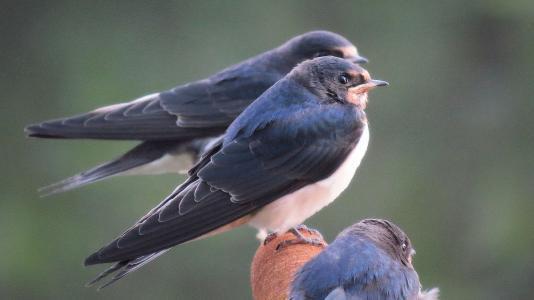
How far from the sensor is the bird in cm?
436

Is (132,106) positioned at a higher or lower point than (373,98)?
higher

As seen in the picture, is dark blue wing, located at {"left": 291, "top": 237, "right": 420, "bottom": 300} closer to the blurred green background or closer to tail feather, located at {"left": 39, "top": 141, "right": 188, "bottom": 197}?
tail feather, located at {"left": 39, "top": 141, "right": 188, "bottom": 197}

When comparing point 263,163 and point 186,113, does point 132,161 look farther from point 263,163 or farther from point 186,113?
point 263,163

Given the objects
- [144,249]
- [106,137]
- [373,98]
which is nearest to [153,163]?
[106,137]

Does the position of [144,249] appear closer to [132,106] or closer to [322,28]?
[132,106]

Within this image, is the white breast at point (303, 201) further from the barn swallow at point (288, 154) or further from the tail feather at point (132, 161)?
the tail feather at point (132, 161)

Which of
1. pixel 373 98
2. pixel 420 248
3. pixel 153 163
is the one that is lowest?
pixel 420 248

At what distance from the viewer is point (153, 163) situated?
239 inches

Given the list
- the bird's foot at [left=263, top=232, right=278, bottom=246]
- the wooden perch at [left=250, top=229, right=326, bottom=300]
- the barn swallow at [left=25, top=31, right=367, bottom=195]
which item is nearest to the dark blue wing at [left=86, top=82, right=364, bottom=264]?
the bird's foot at [left=263, top=232, right=278, bottom=246]

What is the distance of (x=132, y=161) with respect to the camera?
19.9 feet

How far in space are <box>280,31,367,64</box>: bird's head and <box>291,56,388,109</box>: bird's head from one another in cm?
87

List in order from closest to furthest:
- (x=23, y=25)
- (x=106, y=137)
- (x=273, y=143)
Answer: (x=273, y=143) < (x=106, y=137) < (x=23, y=25)

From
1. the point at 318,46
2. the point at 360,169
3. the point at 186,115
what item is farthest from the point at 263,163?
the point at 360,169

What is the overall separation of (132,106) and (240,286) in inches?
92.6
